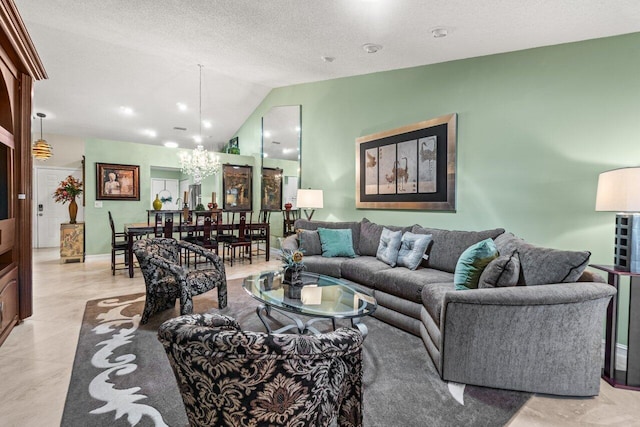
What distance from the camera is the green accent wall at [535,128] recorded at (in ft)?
8.25

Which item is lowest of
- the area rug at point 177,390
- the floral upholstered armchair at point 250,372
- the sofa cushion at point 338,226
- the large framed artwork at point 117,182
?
the area rug at point 177,390

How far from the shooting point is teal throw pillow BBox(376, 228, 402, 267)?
3488 millimetres

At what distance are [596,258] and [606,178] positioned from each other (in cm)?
76

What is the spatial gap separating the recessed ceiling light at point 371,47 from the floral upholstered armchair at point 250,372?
3322 mm

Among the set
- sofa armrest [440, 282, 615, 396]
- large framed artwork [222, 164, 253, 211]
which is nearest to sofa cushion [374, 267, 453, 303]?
sofa armrest [440, 282, 615, 396]

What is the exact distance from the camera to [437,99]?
374 centimetres

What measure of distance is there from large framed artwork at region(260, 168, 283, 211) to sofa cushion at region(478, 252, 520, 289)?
207 inches

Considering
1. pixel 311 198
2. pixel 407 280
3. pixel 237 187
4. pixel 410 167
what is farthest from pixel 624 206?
pixel 237 187

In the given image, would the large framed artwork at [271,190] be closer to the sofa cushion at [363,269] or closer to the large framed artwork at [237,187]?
the large framed artwork at [237,187]

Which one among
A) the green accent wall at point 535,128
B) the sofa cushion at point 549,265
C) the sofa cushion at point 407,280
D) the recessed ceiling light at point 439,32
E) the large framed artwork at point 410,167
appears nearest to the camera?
the sofa cushion at point 549,265

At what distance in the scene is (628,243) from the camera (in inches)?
83.7

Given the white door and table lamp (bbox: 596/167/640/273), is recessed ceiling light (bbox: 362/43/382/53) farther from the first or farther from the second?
the white door

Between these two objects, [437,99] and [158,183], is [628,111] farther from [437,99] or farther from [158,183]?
[158,183]

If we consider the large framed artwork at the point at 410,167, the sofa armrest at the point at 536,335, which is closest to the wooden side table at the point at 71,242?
the large framed artwork at the point at 410,167
